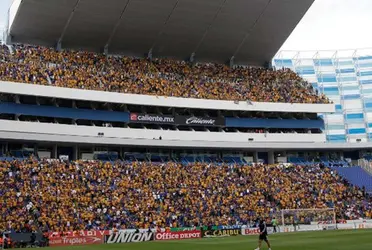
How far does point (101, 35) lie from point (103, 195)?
24749 mm

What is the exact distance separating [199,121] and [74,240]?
100ft

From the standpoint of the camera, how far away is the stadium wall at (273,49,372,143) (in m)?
104

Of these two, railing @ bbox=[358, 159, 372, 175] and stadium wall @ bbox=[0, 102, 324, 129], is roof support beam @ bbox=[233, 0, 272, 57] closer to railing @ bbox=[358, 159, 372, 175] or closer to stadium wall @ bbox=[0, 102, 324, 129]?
stadium wall @ bbox=[0, 102, 324, 129]

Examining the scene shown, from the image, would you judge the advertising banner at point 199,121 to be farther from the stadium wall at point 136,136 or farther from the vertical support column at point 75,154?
the vertical support column at point 75,154

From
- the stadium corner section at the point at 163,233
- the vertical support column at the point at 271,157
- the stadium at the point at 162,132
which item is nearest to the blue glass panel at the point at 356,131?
the stadium at the point at 162,132

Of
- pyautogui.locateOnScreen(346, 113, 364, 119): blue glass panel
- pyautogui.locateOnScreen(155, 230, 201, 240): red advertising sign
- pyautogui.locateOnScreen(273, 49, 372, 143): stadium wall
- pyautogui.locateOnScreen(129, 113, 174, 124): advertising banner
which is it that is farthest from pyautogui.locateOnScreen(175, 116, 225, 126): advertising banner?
pyautogui.locateOnScreen(346, 113, 364, 119): blue glass panel

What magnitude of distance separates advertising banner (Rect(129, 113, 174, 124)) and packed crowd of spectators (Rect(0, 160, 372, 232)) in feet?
24.1

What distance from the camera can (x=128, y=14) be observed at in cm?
6531

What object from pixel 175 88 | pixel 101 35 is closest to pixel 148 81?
pixel 175 88

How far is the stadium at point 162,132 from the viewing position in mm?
51031

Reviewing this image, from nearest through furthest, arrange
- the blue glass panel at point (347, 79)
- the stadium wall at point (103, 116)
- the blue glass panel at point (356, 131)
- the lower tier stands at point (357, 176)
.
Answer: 1. the stadium wall at point (103, 116)
2. the lower tier stands at point (357, 176)
3. the blue glass panel at point (356, 131)
4. the blue glass panel at point (347, 79)

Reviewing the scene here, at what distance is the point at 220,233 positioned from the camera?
169 feet

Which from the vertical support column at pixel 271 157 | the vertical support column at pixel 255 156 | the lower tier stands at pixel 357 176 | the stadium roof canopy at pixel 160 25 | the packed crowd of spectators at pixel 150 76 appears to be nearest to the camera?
the packed crowd of spectators at pixel 150 76

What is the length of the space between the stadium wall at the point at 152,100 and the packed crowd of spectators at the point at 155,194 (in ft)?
27.2
